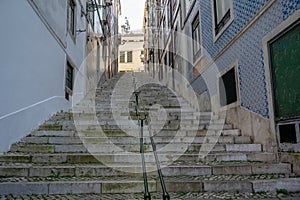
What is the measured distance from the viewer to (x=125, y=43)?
3169 centimetres

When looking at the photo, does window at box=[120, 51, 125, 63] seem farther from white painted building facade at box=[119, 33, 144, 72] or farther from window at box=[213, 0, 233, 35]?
window at box=[213, 0, 233, 35]

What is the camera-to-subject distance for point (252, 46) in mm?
4902

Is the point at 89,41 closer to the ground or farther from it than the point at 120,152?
farther from it

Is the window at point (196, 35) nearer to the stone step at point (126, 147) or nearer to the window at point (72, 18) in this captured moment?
the window at point (72, 18)

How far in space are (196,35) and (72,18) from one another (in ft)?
13.1

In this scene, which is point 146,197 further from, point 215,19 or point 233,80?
point 215,19

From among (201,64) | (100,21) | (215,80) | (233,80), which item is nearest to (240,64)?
(233,80)

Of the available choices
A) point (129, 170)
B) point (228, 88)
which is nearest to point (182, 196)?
point (129, 170)

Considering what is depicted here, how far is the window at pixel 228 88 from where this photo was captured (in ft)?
19.2

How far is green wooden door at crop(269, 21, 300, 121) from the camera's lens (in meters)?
3.73

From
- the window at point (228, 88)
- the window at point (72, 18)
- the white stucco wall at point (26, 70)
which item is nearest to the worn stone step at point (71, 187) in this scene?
the white stucco wall at point (26, 70)

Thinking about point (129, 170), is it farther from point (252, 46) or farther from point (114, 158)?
point (252, 46)

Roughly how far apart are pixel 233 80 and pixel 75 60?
495cm

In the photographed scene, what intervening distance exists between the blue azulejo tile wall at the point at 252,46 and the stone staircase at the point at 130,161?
744 mm
